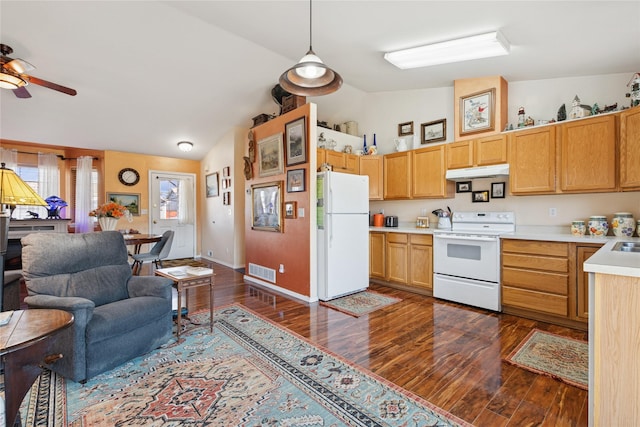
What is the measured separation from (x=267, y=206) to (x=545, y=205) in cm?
375

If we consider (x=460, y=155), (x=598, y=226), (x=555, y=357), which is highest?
(x=460, y=155)

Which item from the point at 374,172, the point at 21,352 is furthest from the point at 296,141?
the point at 21,352

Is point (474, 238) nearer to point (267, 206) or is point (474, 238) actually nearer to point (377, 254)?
point (377, 254)

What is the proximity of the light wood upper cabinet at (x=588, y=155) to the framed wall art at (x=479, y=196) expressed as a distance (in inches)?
35.2

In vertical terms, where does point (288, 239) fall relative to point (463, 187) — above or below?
below

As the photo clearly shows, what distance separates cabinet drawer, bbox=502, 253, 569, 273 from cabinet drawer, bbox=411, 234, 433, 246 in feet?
2.97

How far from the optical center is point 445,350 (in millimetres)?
2514

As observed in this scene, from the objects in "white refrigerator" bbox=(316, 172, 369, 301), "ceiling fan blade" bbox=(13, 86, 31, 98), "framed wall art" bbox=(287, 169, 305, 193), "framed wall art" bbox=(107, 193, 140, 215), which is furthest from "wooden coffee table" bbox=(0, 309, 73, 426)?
"framed wall art" bbox=(107, 193, 140, 215)

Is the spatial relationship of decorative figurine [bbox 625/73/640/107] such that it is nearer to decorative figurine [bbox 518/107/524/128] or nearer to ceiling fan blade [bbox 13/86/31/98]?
decorative figurine [bbox 518/107/524/128]

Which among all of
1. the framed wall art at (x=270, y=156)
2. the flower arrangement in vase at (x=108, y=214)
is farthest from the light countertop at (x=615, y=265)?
the flower arrangement in vase at (x=108, y=214)

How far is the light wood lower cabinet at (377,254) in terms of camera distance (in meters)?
4.67

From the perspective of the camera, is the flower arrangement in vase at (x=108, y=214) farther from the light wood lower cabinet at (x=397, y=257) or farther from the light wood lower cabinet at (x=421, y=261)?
the light wood lower cabinet at (x=421, y=261)

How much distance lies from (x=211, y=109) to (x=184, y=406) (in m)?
4.85

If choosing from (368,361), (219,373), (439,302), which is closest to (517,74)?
(439,302)
